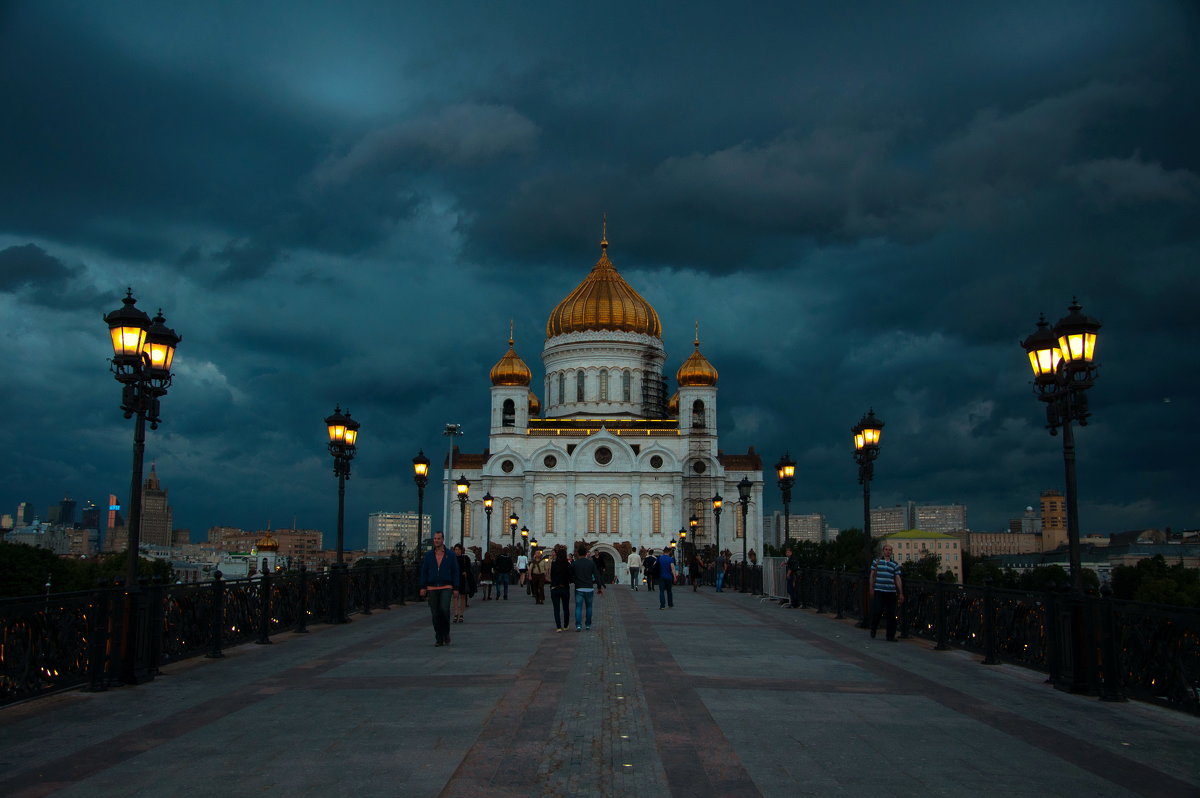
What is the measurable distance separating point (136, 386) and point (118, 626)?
10.2ft

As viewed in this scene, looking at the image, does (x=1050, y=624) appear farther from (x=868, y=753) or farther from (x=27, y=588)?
(x=27, y=588)

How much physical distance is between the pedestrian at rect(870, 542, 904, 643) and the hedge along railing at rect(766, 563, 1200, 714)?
1.92 feet

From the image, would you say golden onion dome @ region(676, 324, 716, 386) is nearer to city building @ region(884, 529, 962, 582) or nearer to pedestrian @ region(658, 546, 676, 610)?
pedestrian @ region(658, 546, 676, 610)

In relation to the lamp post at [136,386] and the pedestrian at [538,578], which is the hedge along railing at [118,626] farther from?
the pedestrian at [538,578]

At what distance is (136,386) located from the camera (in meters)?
12.5

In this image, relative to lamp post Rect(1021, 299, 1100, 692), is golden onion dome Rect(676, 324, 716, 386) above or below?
above

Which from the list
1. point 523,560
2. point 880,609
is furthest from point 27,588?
point 880,609

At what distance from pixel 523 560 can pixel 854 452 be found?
1795 centimetres

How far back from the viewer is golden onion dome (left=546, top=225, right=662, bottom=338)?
76.8 m

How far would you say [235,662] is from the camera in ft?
43.3

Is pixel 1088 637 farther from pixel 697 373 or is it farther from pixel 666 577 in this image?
pixel 697 373

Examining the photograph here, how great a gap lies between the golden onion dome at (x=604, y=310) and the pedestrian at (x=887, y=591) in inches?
2396

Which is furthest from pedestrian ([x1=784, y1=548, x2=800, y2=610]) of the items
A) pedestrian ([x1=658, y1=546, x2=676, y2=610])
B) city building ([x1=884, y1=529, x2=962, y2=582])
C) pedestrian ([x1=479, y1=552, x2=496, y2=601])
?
city building ([x1=884, y1=529, x2=962, y2=582])

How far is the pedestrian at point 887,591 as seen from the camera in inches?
635
